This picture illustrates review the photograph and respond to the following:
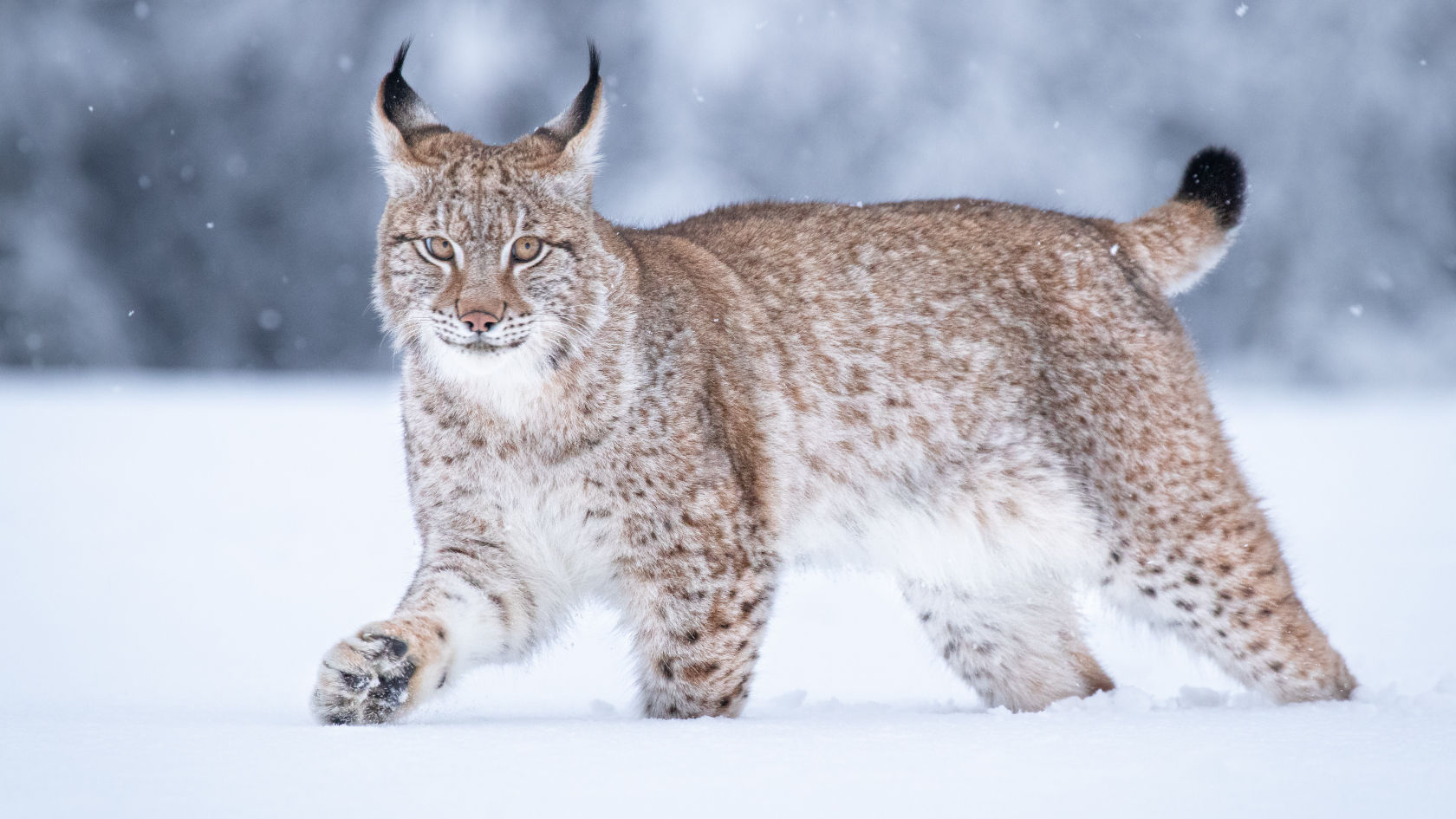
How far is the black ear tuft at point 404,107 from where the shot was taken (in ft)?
11.9

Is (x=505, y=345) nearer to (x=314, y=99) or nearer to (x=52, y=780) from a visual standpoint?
(x=52, y=780)

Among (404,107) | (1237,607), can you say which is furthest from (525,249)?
(1237,607)

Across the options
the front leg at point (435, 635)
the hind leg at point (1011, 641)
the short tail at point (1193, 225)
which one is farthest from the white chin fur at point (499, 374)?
the short tail at point (1193, 225)

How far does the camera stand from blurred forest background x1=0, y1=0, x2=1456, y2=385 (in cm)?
2016

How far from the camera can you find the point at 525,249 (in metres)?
3.35

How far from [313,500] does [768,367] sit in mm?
5639

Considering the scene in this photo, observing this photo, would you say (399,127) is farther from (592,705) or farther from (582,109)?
(592,705)

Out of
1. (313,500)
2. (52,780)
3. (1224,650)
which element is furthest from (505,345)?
(313,500)

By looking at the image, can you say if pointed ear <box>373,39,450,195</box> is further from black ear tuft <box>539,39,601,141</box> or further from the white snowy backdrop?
the white snowy backdrop

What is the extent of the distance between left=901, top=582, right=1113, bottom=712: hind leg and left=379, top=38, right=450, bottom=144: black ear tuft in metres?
1.94

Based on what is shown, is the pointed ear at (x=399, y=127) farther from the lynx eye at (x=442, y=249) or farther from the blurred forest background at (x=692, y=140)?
the blurred forest background at (x=692, y=140)

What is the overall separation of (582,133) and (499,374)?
0.65m

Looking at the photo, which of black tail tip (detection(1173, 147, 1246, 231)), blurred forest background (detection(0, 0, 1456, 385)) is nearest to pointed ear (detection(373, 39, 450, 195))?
black tail tip (detection(1173, 147, 1246, 231))

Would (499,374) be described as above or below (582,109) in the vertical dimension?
below
